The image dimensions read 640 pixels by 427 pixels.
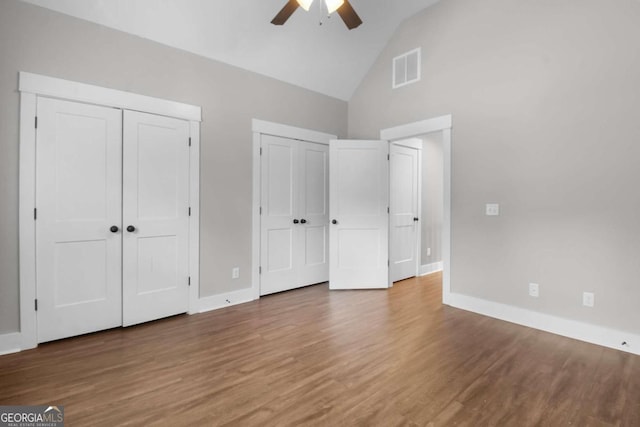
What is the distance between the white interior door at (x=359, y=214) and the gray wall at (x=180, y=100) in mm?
702

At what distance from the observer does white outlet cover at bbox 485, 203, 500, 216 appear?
3406mm

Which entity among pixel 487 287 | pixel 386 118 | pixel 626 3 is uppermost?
pixel 626 3

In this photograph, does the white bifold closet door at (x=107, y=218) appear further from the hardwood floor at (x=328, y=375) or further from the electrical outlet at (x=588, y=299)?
the electrical outlet at (x=588, y=299)

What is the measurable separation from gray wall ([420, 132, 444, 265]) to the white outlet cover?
177 cm

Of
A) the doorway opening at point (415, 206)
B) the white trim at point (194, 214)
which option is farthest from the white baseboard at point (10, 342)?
the doorway opening at point (415, 206)

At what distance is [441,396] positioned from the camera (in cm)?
199

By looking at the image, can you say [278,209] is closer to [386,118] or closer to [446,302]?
[386,118]

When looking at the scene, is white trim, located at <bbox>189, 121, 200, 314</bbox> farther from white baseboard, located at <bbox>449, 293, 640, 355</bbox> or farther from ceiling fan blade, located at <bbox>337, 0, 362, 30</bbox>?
white baseboard, located at <bbox>449, 293, 640, 355</bbox>

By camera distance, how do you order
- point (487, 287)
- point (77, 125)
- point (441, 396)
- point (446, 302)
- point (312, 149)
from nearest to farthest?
point (441, 396)
point (77, 125)
point (487, 287)
point (446, 302)
point (312, 149)

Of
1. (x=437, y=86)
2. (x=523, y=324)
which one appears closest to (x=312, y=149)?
(x=437, y=86)

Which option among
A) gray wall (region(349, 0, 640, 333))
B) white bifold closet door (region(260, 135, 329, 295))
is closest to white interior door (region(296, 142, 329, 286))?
white bifold closet door (region(260, 135, 329, 295))

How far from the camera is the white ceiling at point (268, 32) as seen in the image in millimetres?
2951

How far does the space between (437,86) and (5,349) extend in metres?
4.82

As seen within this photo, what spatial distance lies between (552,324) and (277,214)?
10.3ft
